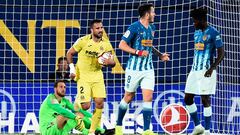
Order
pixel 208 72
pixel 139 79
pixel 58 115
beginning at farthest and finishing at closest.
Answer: pixel 208 72 → pixel 58 115 → pixel 139 79

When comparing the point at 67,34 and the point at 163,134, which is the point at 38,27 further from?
the point at 163,134

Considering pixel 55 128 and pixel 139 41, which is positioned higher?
pixel 139 41

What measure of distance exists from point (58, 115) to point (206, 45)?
8.33 ft

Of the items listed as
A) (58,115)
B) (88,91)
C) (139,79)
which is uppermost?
(139,79)

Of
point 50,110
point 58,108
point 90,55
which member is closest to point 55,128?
point 58,108

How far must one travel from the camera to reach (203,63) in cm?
1603

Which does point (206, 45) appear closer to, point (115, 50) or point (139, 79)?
point (139, 79)

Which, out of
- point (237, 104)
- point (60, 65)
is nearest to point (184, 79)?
point (237, 104)

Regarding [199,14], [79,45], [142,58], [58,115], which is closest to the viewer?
[142,58]

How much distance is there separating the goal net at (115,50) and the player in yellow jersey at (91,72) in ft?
10.0

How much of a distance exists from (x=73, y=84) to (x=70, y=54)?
376 cm

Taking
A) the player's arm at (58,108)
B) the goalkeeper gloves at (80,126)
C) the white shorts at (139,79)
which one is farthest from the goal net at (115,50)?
the white shorts at (139,79)

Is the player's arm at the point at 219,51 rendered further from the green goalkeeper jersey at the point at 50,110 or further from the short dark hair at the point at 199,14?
the green goalkeeper jersey at the point at 50,110

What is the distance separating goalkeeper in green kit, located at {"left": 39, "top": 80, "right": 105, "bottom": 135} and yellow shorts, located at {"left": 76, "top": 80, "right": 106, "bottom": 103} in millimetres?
251
